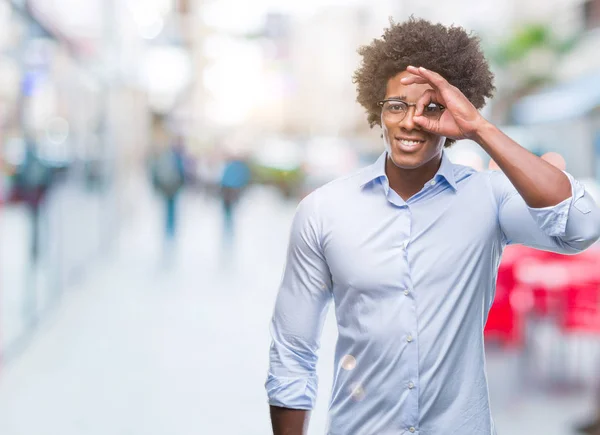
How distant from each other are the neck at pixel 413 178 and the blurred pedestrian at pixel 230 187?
492 inches

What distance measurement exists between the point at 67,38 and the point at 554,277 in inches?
265

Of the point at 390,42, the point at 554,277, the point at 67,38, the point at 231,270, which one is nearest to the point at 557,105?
the point at 231,270

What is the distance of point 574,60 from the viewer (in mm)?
28422

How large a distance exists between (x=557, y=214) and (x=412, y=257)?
1.16 feet

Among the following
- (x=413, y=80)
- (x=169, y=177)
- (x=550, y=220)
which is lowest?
(x=550, y=220)

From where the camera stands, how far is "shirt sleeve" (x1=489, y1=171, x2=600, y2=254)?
6.66 feet

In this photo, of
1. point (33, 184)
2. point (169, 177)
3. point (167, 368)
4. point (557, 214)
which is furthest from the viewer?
point (169, 177)

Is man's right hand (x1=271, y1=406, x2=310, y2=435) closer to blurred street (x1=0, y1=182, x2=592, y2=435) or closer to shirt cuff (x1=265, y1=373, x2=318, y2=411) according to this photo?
shirt cuff (x1=265, y1=373, x2=318, y2=411)

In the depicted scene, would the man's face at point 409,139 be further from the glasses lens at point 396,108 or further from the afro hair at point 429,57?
the afro hair at point 429,57

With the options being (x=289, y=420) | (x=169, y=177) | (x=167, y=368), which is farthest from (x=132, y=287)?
(x=289, y=420)

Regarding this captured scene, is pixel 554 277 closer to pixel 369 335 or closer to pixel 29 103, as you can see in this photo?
pixel 29 103

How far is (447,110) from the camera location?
2152 mm

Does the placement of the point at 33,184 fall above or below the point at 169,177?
below

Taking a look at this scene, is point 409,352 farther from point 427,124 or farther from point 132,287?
point 132,287
